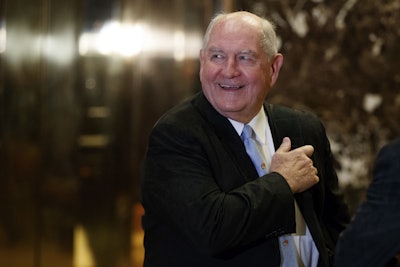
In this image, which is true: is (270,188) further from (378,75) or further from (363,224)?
(378,75)

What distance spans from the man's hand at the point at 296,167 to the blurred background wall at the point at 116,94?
249 cm

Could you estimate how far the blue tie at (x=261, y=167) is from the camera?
2186 mm

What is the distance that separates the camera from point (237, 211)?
6.55 ft

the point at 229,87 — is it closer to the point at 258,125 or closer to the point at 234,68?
the point at 234,68

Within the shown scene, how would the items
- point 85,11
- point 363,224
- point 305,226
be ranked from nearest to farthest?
point 363,224, point 305,226, point 85,11

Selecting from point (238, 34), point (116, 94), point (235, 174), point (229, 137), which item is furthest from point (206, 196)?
point (116, 94)

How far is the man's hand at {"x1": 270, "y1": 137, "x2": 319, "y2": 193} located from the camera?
2.12 metres

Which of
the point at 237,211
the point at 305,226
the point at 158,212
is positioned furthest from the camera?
the point at 305,226

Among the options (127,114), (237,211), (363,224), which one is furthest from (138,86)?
(363,224)

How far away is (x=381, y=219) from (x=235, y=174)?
2.09 feet

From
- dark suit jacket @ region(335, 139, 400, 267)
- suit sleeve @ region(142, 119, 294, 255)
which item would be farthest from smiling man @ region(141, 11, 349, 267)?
dark suit jacket @ region(335, 139, 400, 267)

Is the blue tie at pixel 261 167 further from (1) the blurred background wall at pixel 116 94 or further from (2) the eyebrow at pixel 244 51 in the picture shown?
(1) the blurred background wall at pixel 116 94

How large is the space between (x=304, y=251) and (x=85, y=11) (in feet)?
9.03

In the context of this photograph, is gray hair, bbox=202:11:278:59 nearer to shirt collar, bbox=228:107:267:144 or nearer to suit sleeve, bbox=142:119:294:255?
shirt collar, bbox=228:107:267:144
